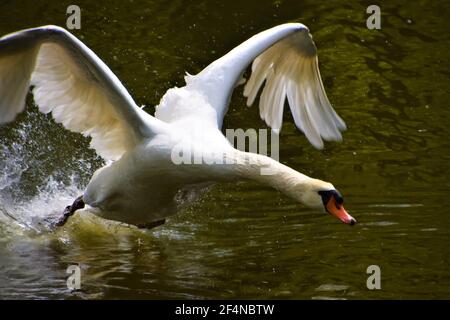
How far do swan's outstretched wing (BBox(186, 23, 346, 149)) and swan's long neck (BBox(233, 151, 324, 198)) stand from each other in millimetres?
1235

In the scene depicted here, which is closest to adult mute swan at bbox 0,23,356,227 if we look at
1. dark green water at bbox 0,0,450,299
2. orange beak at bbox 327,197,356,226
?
orange beak at bbox 327,197,356,226

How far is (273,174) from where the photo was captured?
24.2ft

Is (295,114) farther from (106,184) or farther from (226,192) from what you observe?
(106,184)

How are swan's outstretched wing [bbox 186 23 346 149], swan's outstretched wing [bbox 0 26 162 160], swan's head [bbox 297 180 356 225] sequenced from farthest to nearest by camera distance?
swan's outstretched wing [bbox 186 23 346 149], swan's outstretched wing [bbox 0 26 162 160], swan's head [bbox 297 180 356 225]

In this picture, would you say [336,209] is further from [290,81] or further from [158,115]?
[290,81]

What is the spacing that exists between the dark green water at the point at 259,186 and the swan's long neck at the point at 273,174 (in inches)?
31.1

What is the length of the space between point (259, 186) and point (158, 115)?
1.84m

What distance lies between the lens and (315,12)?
14766 millimetres

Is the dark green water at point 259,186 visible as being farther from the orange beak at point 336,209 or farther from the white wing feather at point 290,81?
the white wing feather at point 290,81

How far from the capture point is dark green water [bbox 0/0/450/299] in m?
7.94

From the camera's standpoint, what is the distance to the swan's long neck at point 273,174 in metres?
7.28

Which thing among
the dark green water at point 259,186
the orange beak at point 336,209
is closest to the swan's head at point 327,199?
the orange beak at point 336,209

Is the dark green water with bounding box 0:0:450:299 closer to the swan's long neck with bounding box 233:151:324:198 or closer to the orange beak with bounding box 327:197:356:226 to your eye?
the orange beak with bounding box 327:197:356:226
